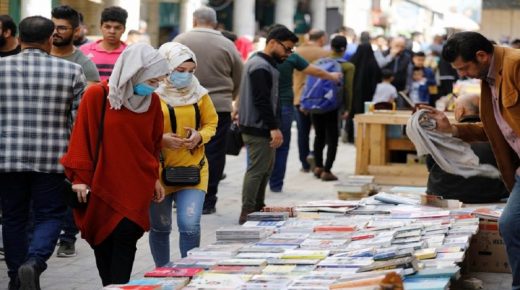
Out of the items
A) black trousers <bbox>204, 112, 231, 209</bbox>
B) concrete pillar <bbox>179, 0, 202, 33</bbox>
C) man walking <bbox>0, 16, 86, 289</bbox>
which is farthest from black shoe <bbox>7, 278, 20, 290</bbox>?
concrete pillar <bbox>179, 0, 202, 33</bbox>

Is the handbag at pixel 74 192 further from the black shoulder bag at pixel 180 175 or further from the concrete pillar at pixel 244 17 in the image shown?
the concrete pillar at pixel 244 17

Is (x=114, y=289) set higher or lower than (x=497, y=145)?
lower

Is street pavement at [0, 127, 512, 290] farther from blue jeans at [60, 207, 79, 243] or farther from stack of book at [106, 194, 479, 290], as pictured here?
stack of book at [106, 194, 479, 290]

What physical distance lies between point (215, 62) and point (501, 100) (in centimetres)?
478

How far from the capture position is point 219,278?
6422mm

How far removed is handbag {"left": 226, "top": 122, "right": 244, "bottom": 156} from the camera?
456 inches

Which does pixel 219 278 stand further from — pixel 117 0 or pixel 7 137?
pixel 117 0

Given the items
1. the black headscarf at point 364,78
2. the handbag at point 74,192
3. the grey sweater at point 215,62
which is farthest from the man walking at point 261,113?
the black headscarf at point 364,78

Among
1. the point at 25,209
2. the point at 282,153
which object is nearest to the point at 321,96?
the point at 282,153

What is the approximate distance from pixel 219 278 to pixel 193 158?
1499mm

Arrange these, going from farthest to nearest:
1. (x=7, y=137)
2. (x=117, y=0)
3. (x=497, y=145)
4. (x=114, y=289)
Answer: (x=117, y=0), (x=7, y=137), (x=497, y=145), (x=114, y=289)

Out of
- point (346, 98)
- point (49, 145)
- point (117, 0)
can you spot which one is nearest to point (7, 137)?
point (49, 145)

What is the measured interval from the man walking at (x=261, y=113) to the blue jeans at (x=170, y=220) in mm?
3241

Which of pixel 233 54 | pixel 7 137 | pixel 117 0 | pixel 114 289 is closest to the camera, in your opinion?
pixel 114 289
